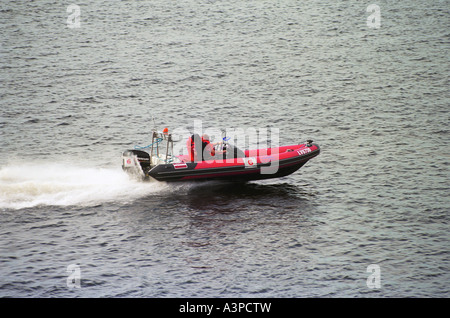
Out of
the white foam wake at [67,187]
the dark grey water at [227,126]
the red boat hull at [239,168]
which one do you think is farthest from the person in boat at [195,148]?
the white foam wake at [67,187]

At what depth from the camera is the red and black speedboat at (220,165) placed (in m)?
22.7

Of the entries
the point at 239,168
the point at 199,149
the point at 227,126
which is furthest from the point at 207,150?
the point at 227,126

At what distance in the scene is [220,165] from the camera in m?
22.9

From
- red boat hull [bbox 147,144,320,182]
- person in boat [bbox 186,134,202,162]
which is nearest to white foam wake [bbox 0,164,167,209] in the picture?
red boat hull [bbox 147,144,320,182]

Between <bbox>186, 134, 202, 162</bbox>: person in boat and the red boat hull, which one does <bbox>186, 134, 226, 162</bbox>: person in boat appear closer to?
<bbox>186, 134, 202, 162</bbox>: person in boat

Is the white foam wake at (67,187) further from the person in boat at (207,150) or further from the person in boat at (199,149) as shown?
the person in boat at (207,150)

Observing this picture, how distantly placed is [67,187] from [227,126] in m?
10.7

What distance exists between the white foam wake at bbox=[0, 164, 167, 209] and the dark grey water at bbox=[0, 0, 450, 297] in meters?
0.07

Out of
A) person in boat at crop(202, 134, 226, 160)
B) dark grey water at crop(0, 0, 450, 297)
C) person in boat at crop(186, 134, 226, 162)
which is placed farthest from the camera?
person in boat at crop(202, 134, 226, 160)

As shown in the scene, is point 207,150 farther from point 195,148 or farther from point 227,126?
point 227,126

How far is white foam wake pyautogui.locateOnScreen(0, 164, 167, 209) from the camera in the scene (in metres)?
22.2

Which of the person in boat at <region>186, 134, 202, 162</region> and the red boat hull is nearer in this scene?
the red boat hull

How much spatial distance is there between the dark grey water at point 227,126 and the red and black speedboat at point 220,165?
2.40 feet

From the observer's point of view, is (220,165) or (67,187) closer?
(220,165)
